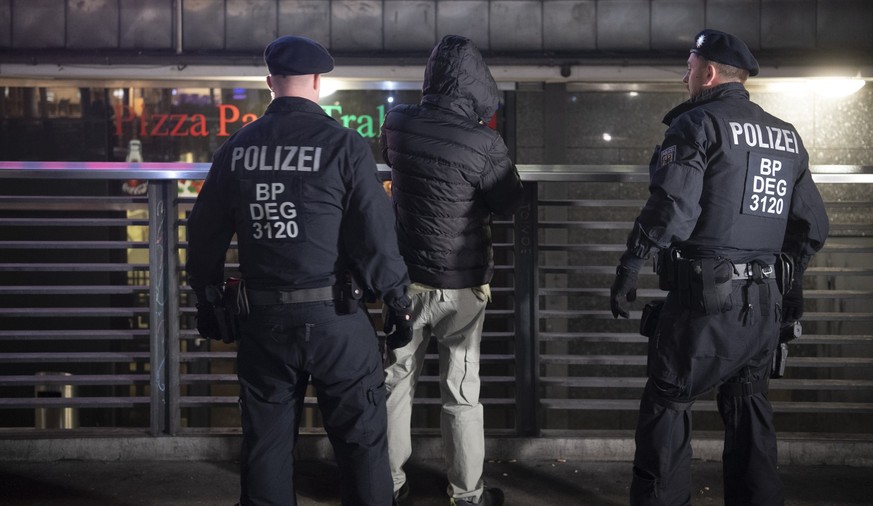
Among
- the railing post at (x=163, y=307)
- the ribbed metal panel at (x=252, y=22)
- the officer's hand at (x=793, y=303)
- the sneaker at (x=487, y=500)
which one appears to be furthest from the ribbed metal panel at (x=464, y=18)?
the sneaker at (x=487, y=500)

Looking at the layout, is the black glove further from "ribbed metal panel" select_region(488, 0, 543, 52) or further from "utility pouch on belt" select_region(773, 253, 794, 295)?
"ribbed metal panel" select_region(488, 0, 543, 52)

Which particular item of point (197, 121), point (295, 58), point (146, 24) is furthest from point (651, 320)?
point (197, 121)

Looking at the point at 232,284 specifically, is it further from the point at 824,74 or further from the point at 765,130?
the point at 824,74

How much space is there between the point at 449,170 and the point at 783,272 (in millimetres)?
1610

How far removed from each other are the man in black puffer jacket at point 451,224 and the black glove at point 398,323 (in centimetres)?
23

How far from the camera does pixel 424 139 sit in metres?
4.06

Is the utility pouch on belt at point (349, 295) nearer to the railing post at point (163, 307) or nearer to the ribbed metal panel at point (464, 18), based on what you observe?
the railing post at point (163, 307)

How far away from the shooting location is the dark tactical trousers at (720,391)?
3.82m

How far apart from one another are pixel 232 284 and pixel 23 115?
21.1ft

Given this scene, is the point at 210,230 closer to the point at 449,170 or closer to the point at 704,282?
the point at 449,170

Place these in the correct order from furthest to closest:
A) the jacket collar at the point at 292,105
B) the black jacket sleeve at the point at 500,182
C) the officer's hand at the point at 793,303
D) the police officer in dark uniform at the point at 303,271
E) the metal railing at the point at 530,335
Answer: the metal railing at the point at 530,335 → the officer's hand at the point at 793,303 → the black jacket sleeve at the point at 500,182 → the jacket collar at the point at 292,105 → the police officer in dark uniform at the point at 303,271

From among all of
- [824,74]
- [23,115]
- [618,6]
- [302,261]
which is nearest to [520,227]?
[302,261]

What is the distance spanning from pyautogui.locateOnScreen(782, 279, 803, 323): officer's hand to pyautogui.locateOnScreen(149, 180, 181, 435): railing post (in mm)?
3413

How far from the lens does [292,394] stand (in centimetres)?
359
